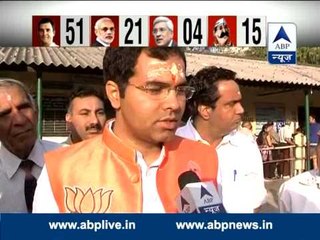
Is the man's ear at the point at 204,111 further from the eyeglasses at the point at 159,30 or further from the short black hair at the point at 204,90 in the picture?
the eyeglasses at the point at 159,30

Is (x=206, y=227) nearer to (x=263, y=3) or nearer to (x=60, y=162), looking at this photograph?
(x=60, y=162)

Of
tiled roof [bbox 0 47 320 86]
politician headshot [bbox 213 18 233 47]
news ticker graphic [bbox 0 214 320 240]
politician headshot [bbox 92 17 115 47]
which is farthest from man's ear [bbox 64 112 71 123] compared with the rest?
politician headshot [bbox 213 18 233 47]

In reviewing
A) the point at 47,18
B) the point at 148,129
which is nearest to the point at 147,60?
the point at 148,129

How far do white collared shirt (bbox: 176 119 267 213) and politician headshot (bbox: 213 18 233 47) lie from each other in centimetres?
31

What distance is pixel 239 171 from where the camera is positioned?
1.86 metres

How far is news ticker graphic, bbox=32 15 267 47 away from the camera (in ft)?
6.00

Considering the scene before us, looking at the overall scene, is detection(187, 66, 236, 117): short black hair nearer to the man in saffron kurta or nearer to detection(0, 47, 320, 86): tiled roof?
detection(0, 47, 320, 86): tiled roof

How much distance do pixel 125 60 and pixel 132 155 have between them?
0.30 m

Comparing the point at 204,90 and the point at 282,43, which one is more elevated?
the point at 282,43

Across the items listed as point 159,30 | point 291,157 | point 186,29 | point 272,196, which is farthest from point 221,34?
point 272,196

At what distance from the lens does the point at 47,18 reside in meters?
1.84

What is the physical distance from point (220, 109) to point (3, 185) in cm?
84

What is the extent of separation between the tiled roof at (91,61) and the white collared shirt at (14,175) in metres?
0.31

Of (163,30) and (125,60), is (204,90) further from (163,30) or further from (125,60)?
(125,60)
